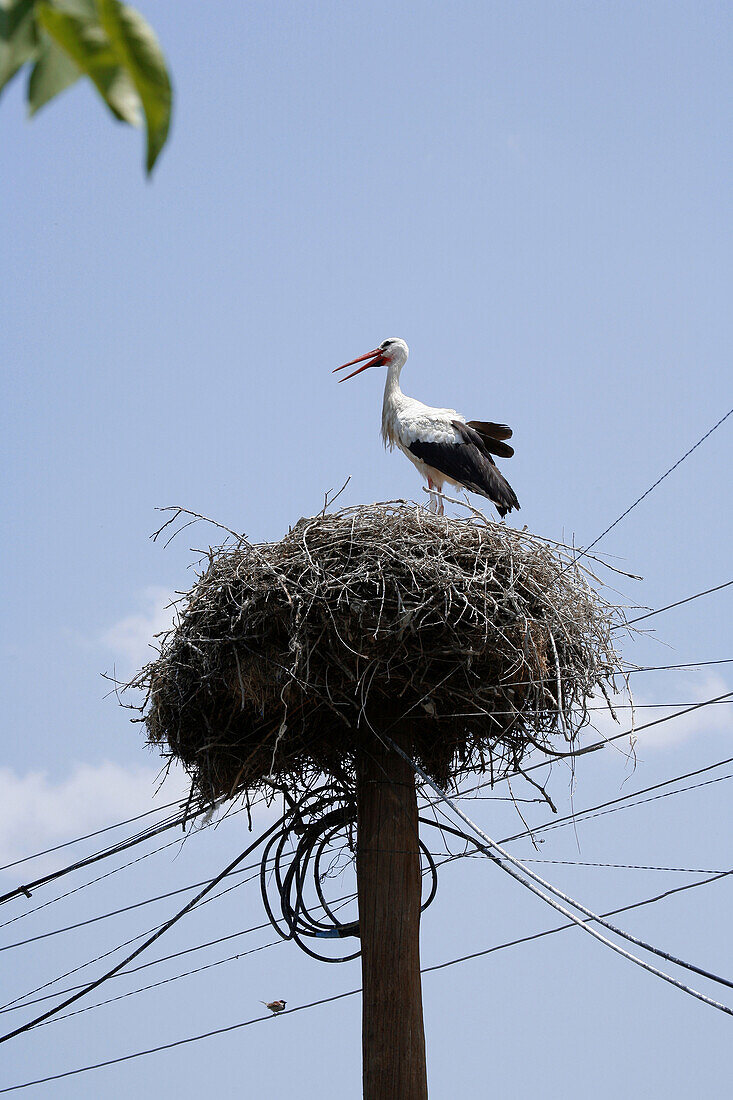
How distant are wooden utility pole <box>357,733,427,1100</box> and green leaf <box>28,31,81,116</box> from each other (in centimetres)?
437

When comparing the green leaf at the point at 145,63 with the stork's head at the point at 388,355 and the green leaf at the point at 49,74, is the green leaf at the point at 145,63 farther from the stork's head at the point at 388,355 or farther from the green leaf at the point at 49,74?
the stork's head at the point at 388,355

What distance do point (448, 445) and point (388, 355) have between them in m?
1.42

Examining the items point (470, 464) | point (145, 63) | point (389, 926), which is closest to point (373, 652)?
point (389, 926)

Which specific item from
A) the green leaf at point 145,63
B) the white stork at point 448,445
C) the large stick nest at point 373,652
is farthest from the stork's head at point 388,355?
the green leaf at point 145,63

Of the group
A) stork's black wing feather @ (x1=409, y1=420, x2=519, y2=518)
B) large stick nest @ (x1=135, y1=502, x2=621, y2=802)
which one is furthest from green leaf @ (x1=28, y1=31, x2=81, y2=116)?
stork's black wing feather @ (x1=409, y1=420, x2=519, y2=518)

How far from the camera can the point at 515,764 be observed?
548 centimetres

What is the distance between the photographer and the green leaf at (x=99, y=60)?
3.20 ft

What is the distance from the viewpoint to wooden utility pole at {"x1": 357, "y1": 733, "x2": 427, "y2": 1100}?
4668 millimetres

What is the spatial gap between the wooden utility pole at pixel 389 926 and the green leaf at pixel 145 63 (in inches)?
171

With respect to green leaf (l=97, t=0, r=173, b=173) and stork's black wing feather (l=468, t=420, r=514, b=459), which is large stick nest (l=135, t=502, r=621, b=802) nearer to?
stork's black wing feather (l=468, t=420, r=514, b=459)

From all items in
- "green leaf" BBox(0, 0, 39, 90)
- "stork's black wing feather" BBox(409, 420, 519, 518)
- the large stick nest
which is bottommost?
"green leaf" BBox(0, 0, 39, 90)

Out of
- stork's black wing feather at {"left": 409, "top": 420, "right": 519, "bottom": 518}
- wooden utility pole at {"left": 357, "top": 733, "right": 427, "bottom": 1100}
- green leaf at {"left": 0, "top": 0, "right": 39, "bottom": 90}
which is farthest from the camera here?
stork's black wing feather at {"left": 409, "top": 420, "right": 519, "bottom": 518}

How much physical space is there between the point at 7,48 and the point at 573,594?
4850 mm

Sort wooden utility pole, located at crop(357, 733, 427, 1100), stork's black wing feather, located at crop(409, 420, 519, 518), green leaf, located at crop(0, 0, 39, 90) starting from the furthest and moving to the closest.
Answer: stork's black wing feather, located at crop(409, 420, 519, 518) < wooden utility pole, located at crop(357, 733, 427, 1100) < green leaf, located at crop(0, 0, 39, 90)
